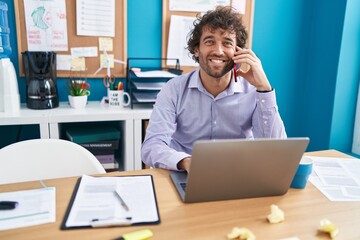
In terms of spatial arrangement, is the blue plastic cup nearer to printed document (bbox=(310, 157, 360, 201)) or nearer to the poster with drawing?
printed document (bbox=(310, 157, 360, 201))

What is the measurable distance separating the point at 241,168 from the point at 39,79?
4.94 feet

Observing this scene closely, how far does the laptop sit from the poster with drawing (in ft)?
5.26

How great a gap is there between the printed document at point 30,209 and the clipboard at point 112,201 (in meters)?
0.05

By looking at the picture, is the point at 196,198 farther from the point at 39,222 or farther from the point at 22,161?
the point at 22,161

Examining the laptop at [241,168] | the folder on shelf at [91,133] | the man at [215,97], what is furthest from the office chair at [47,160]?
the folder on shelf at [91,133]

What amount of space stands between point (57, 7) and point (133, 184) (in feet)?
5.18

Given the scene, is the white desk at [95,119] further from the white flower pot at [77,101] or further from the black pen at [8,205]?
the black pen at [8,205]

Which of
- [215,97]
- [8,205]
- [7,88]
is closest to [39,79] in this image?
[7,88]

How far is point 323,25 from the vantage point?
8.20 feet

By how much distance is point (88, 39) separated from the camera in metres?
2.17

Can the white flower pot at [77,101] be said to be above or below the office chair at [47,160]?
above

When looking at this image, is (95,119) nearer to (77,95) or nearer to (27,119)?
(77,95)

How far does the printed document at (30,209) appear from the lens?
76 cm

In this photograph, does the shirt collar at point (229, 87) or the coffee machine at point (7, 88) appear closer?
the shirt collar at point (229, 87)
